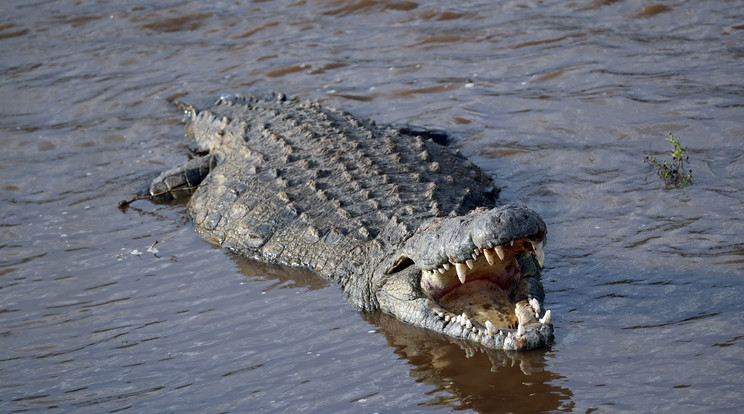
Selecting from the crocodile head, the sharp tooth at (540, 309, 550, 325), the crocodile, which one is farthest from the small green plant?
the sharp tooth at (540, 309, 550, 325)

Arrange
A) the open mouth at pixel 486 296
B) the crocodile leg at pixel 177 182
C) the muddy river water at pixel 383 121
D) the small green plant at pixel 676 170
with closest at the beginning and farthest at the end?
the muddy river water at pixel 383 121 < the open mouth at pixel 486 296 < the small green plant at pixel 676 170 < the crocodile leg at pixel 177 182

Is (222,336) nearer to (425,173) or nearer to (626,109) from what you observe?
(425,173)

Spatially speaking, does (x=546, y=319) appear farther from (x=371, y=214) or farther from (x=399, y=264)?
(x=371, y=214)

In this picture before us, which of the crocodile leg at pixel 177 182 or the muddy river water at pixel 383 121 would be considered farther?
the crocodile leg at pixel 177 182

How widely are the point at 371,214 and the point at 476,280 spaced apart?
129 cm

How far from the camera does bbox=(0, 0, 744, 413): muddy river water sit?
4.38m

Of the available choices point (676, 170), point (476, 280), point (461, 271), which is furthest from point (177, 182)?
point (676, 170)

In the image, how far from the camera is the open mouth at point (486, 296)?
4496mm

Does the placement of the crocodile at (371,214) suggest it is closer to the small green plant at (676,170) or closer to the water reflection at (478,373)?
the water reflection at (478,373)

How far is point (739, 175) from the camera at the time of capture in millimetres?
6344

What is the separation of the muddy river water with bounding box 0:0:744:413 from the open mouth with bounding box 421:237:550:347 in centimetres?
18

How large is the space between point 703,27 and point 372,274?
688 centimetres

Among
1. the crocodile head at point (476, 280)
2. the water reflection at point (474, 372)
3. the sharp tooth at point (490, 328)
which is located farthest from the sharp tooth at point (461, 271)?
the water reflection at point (474, 372)

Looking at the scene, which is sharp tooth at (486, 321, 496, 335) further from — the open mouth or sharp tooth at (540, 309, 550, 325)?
sharp tooth at (540, 309, 550, 325)
